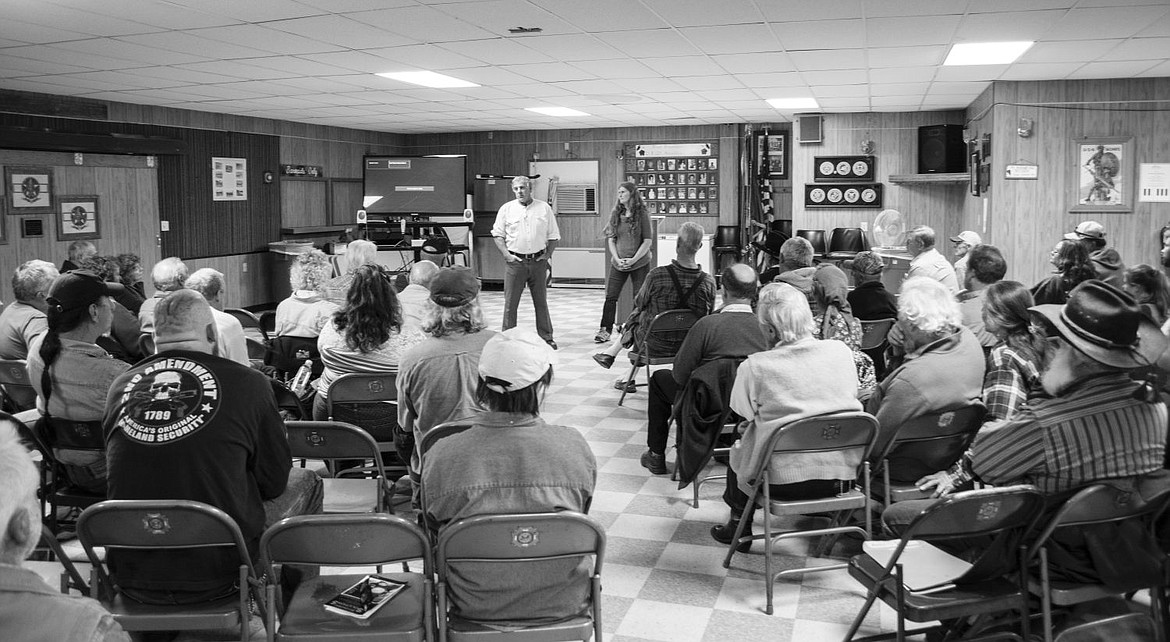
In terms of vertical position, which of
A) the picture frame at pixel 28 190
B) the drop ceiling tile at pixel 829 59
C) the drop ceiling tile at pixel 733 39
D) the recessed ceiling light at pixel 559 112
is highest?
the recessed ceiling light at pixel 559 112

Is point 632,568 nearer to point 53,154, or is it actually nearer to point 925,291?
point 925,291

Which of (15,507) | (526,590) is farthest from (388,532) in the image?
(15,507)

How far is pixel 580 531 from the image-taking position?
2.41 meters

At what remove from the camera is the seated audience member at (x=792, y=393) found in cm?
360

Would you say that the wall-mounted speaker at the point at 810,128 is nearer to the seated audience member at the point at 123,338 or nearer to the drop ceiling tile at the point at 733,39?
the drop ceiling tile at the point at 733,39

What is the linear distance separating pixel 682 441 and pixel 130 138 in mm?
9359

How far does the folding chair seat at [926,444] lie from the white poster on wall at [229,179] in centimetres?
1130

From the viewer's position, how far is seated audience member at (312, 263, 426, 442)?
14.9 ft

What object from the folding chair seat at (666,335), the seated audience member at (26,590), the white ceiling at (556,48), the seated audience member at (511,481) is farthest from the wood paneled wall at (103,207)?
the seated audience member at (26,590)

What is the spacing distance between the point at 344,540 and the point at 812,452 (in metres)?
1.89

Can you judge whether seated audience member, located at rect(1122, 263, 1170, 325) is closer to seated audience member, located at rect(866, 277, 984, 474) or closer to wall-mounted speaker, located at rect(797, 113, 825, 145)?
seated audience member, located at rect(866, 277, 984, 474)

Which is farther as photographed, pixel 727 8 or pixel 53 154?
pixel 53 154

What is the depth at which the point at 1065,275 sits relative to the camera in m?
5.86

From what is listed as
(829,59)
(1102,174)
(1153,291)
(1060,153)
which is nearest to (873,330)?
(1153,291)
